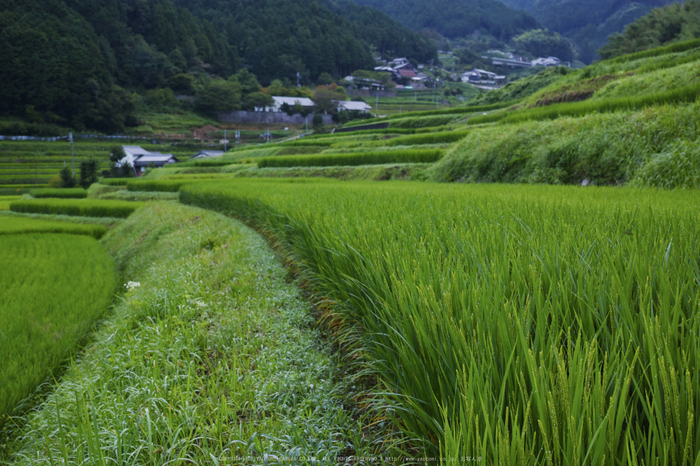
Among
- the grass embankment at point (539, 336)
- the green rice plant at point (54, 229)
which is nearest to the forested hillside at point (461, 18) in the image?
the green rice plant at point (54, 229)

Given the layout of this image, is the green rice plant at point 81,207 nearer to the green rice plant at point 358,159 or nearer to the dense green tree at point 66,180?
the green rice plant at point 358,159

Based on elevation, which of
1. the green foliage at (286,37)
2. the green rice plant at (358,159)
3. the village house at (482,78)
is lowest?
the green rice plant at (358,159)

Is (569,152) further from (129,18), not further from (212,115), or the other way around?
(129,18)

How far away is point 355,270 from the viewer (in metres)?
2.22

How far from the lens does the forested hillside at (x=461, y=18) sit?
534ft

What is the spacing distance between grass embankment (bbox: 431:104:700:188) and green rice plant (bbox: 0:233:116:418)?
6895 mm

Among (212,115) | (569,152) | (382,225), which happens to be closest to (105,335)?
(382,225)

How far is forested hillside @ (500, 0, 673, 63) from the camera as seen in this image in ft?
473

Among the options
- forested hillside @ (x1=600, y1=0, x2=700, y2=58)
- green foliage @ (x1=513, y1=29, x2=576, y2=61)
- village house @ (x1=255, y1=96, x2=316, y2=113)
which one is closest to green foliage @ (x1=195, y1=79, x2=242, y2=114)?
village house @ (x1=255, y1=96, x2=316, y2=113)

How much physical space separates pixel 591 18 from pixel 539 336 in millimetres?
220205

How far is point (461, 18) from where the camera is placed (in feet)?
539

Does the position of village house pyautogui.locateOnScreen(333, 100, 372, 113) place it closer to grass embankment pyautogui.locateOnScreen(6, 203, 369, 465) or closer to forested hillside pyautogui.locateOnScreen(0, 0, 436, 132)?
forested hillside pyautogui.locateOnScreen(0, 0, 436, 132)

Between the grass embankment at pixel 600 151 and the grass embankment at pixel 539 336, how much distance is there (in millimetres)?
3219

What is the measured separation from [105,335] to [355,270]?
2761 mm
